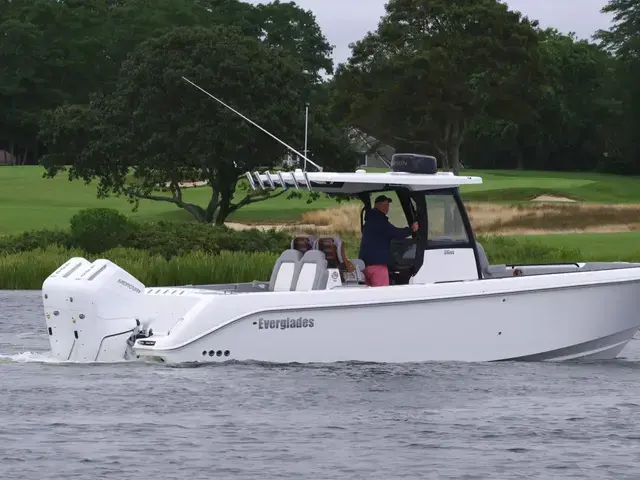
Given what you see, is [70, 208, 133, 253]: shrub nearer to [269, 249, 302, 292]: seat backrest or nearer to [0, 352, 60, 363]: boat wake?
[0, 352, 60, 363]: boat wake

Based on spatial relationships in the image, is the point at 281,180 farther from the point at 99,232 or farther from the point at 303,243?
the point at 99,232

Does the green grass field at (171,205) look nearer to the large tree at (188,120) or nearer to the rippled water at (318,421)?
the large tree at (188,120)

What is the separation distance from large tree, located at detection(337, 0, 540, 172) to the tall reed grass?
4213cm

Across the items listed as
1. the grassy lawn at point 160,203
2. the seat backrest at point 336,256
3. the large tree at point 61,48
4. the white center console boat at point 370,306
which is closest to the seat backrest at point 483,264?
the white center console boat at point 370,306

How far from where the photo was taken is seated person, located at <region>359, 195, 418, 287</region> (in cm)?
1653

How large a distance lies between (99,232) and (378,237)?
15409 millimetres

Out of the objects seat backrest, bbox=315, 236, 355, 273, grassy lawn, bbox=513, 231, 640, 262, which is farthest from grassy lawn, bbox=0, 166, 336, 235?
seat backrest, bbox=315, 236, 355, 273

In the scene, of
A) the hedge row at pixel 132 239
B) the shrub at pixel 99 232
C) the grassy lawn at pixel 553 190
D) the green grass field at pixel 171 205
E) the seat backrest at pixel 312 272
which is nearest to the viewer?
the seat backrest at pixel 312 272

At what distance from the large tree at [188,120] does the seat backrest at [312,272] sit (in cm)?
2337

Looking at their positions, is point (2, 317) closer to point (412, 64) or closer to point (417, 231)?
point (417, 231)

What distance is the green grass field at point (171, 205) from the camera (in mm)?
49719

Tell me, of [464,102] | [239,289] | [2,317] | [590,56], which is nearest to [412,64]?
[464,102]

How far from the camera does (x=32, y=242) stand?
104ft

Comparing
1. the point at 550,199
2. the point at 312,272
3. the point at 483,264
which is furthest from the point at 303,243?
→ the point at 550,199
